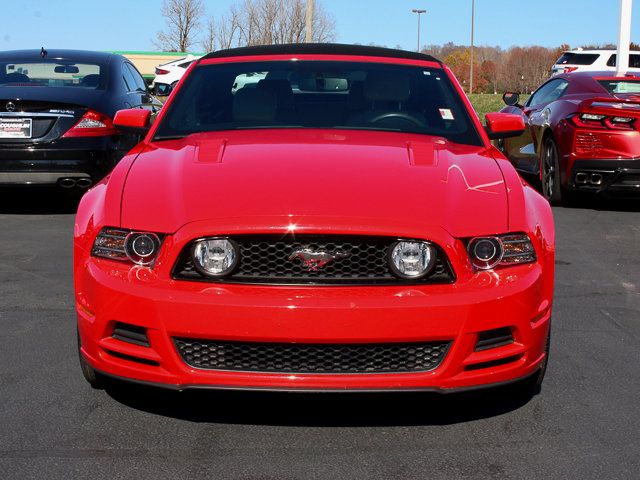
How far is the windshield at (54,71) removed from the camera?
9469 mm

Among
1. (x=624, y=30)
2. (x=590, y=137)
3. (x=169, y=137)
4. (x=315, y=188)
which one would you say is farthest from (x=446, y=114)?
(x=624, y=30)

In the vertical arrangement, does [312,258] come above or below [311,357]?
above

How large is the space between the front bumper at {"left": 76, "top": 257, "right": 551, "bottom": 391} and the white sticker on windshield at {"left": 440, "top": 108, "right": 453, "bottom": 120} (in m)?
1.52

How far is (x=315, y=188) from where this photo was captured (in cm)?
372

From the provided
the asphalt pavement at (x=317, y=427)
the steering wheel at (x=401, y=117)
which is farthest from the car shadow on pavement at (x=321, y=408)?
the steering wheel at (x=401, y=117)

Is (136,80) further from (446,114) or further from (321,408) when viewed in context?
(321,408)

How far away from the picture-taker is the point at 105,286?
356 centimetres

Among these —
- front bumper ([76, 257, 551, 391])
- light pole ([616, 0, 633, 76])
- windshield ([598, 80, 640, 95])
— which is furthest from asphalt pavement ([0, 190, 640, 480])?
light pole ([616, 0, 633, 76])

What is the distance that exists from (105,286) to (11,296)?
267 centimetres

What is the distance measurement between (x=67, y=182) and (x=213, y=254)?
19.0ft

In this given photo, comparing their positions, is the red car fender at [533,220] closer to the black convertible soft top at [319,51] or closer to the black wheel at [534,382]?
the black wheel at [534,382]

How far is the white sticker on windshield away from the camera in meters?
5.01

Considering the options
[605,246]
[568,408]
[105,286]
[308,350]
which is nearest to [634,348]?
[568,408]

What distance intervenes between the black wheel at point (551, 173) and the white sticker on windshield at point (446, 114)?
5.21 m
